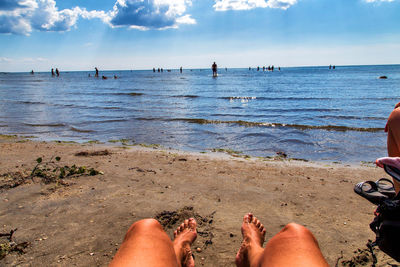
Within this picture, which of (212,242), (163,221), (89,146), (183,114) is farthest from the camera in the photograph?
(183,114)

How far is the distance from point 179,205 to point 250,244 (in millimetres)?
1332

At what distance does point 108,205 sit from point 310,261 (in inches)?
103

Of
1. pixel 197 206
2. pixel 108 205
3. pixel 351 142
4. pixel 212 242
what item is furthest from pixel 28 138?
pixel 351 142

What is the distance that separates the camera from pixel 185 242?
246 centimetres

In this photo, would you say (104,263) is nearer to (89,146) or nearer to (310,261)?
(310,261)

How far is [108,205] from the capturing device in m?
3.41

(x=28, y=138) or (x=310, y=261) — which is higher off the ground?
(x=310, y=261)

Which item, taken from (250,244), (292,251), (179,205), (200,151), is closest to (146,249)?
(292,251)

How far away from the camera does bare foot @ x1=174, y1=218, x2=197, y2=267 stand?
225 centimetres

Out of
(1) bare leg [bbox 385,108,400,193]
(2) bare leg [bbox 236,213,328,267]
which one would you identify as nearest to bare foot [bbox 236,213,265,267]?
(2) bare leg [bbox 236,213,328,267]

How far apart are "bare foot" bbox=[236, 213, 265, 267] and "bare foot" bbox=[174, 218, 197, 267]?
419 mm

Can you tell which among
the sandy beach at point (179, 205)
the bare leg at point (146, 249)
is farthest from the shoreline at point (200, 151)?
the bare leg at point (146, 249)

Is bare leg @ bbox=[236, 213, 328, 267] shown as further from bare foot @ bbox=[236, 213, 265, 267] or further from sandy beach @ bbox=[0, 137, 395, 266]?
sandy beach @ bbox=[0, 137, 395, 266]

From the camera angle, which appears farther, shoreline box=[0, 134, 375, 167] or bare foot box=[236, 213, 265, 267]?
shoreline box=[0, 134, 375, 167]
